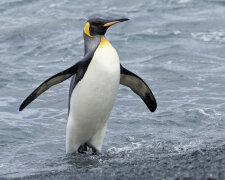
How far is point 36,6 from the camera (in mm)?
14812

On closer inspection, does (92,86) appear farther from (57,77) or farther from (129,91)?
(129,91)

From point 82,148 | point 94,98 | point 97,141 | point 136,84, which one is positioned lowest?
point 82,148

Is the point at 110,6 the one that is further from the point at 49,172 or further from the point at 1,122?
the point at 49,172

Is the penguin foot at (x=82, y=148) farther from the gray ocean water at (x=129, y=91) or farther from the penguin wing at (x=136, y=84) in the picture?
the penguin wing at (x=136, y=84)

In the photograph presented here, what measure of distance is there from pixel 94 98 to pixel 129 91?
324 cm

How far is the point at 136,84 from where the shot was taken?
5.99m

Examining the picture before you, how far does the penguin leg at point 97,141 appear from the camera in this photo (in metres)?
5.75

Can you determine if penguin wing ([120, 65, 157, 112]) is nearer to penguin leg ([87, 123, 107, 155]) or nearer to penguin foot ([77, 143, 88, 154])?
penguin leg ([87, 123, 107, 155])

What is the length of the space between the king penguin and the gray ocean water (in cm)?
26

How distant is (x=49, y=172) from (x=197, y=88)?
13.6ft

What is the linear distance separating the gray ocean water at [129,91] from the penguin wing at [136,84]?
1.54 feet

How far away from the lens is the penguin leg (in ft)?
18.9

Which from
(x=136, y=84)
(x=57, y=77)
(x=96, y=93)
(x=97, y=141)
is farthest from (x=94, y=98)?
(x=136, y=84)

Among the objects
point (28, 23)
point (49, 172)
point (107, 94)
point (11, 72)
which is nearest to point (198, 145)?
point (107, 94)
